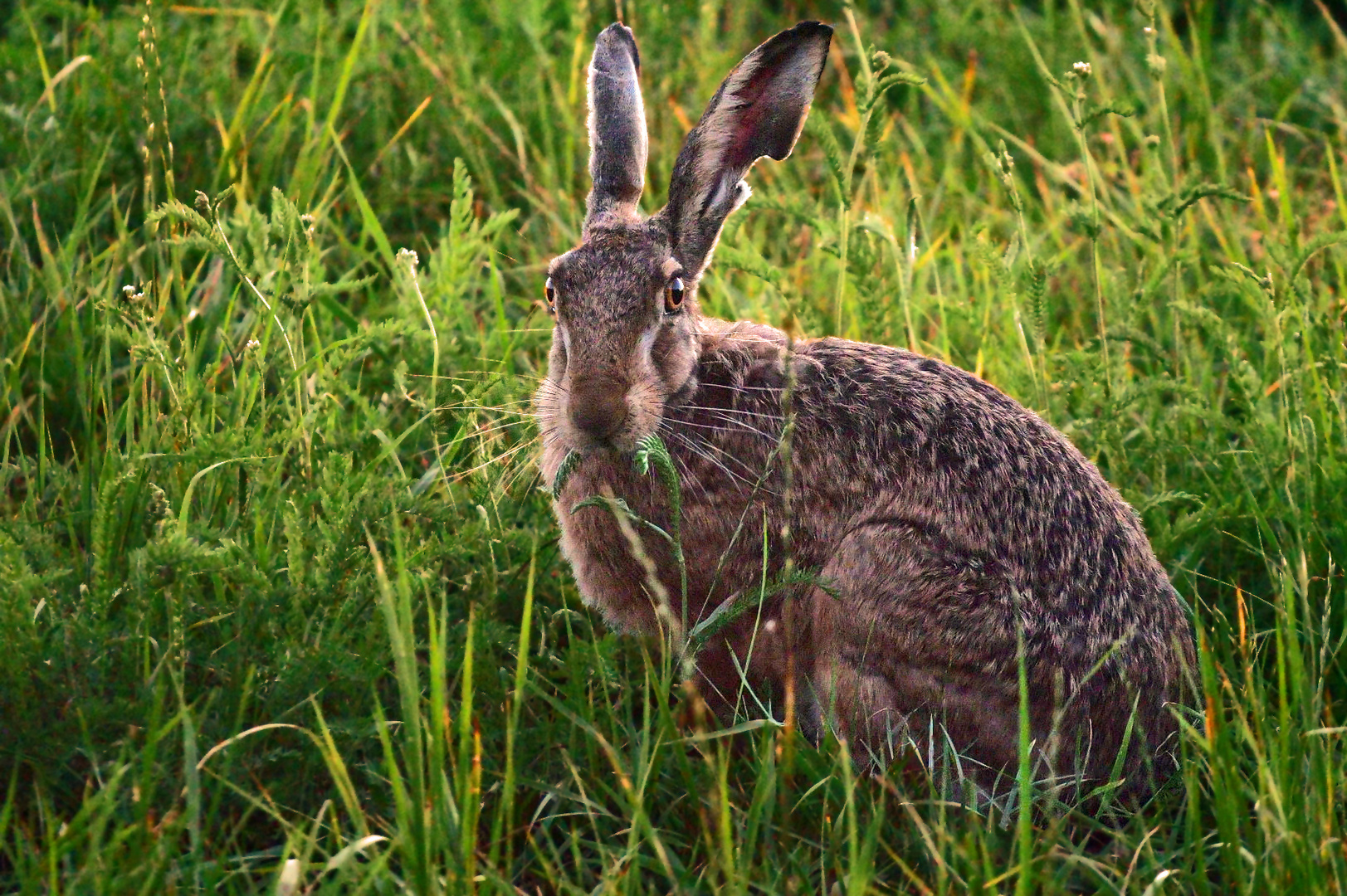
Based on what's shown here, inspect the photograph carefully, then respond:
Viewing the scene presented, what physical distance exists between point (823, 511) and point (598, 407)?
705 mm

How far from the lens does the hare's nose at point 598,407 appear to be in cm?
351

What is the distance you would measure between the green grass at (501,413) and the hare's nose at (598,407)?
0.35 m

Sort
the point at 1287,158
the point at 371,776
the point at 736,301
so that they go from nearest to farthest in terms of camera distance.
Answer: the point at 371,776 → the point at 736,301 → the point at 1287,158

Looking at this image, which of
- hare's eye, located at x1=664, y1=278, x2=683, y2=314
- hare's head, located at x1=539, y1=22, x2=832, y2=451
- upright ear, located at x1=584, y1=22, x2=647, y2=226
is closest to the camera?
hare's head, located at x1=539, y1=22, x2=832, y2=451

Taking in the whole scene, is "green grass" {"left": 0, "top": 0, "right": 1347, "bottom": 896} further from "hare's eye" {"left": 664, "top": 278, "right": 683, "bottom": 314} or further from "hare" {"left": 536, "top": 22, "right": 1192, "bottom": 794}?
"hare's eye" {"left": 664, "top": 278, "right": 683, "bottom": 314}

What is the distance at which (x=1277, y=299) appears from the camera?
165 inches

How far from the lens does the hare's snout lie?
11.5 feet

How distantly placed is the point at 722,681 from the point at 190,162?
2842 mm

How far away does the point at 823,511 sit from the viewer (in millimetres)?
3807

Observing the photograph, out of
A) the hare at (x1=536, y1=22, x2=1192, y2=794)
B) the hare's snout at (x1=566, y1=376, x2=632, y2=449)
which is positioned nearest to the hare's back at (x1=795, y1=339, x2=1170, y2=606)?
the hare at (x1=536, y1=22, x2=1192, y2=794)

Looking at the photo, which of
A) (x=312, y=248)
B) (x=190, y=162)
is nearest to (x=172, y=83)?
(x=190, y=162)

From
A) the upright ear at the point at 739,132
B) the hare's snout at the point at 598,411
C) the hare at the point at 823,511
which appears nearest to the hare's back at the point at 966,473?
the hare at the point at 823,511

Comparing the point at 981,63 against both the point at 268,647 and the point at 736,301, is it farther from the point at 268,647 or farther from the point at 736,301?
the point at 268,647

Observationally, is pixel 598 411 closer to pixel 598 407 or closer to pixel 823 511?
pixel 598 407
